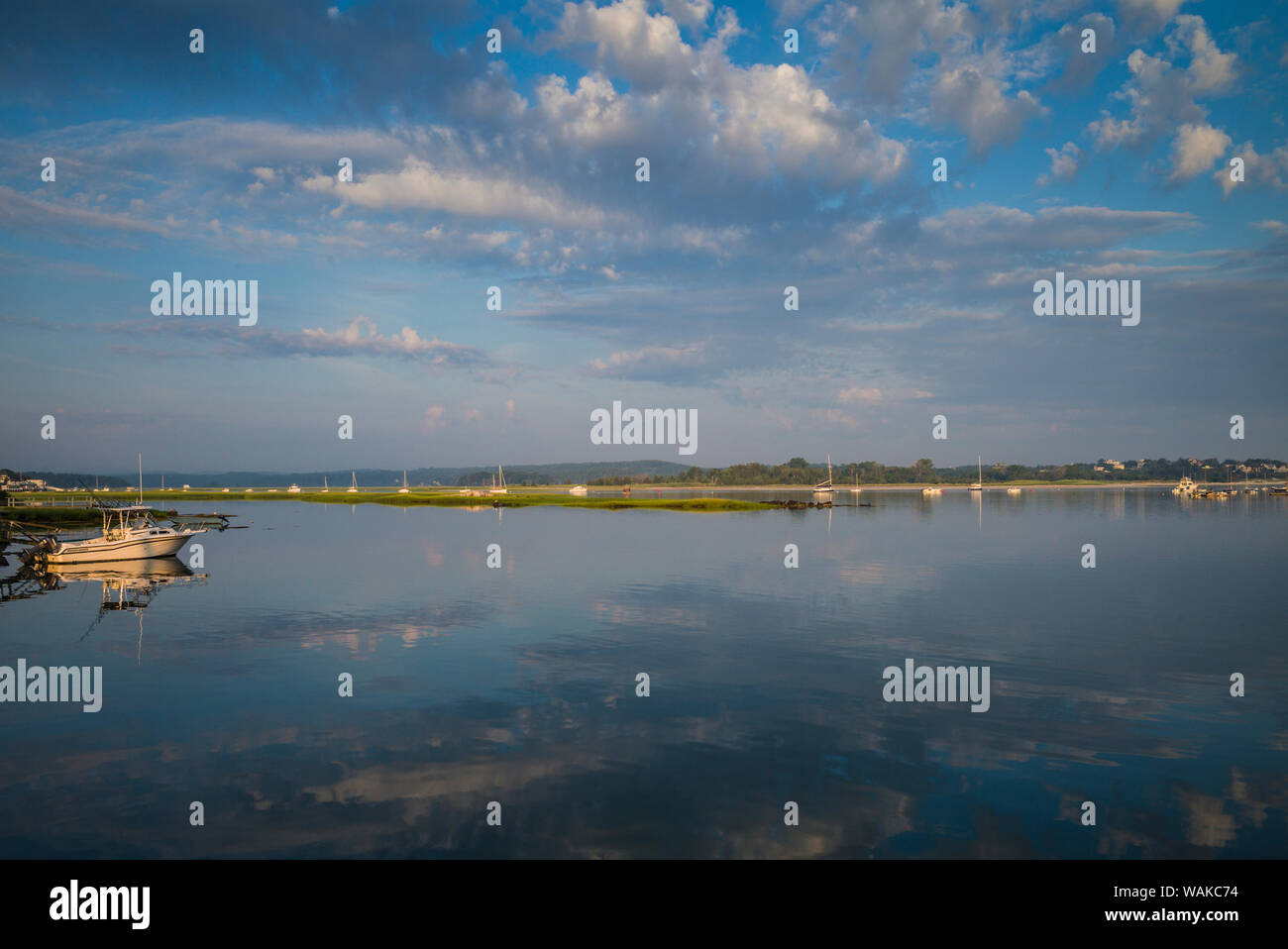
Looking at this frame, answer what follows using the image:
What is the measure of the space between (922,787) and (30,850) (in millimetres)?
16410

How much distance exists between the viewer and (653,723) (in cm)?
1942

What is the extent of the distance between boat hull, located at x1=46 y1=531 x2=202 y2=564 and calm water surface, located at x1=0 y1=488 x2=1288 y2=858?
14933mm

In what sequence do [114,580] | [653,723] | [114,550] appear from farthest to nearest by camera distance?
[114,550] < [114,580] < [653,723]

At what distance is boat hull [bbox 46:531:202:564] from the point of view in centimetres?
5510

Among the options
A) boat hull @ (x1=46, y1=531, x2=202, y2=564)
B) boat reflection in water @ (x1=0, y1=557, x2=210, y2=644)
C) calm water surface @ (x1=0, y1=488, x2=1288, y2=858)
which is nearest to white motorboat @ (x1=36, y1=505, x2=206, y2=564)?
boat hull @ (x1=46, y1=531, x2=202, y2=564)

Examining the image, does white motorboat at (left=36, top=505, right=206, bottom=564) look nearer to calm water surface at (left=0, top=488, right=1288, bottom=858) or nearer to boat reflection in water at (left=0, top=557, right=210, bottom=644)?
boat reflection in water at (left=0, top=557, right=210, bottom=644)

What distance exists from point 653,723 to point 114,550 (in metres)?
55.0

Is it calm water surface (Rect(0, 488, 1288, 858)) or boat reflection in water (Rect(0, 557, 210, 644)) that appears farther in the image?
boat reflection in water (Rect(0, 557, 210, 644))

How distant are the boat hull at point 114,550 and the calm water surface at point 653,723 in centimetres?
1493

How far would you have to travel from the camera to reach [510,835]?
1330cm

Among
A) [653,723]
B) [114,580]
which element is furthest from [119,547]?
[653,723]

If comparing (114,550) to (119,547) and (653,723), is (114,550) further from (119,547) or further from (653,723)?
(653,723)
